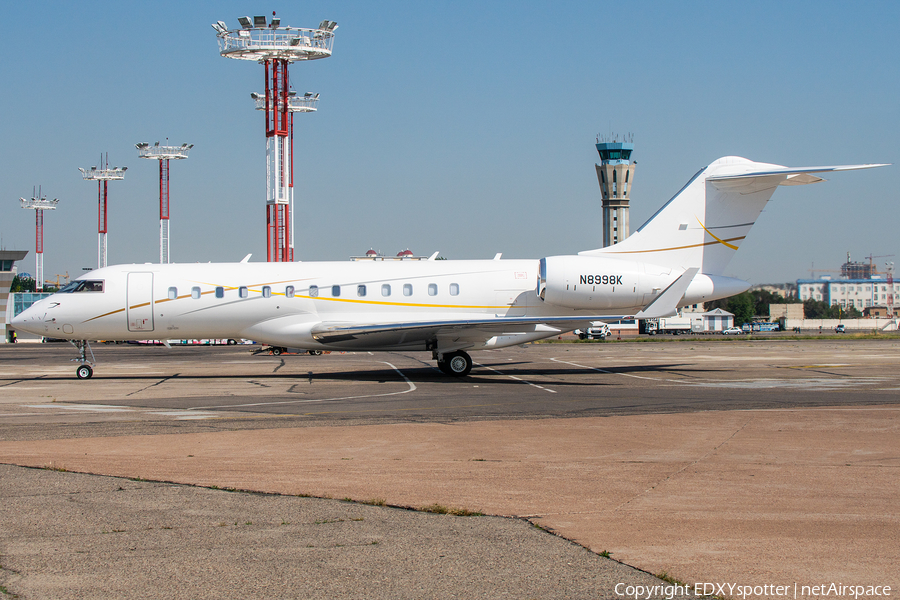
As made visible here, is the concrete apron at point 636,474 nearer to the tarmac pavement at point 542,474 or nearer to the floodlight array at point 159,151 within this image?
the tarmac pavement at point 542,474

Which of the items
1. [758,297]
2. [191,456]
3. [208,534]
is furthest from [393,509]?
[758,297]

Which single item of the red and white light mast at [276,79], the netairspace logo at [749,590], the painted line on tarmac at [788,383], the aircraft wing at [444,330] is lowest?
the painted line on tarmac at [788,383]

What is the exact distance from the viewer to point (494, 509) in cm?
726

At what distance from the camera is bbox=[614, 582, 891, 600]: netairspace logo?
498 cm

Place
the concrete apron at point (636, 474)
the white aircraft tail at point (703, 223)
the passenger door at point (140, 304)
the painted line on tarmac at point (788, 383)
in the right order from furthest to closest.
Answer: the white aircraft tail at point (703, 223) < the passenger door at point (140, 304) < the painted line on tarmac at point (788, 383) < the concrete apron at point (636, 474)

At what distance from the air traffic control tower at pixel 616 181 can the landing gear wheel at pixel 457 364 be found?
4193 inches

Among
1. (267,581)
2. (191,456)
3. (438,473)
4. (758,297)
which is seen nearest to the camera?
(267,581)

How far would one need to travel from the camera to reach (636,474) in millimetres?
8906

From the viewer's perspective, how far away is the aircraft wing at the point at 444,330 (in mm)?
21922

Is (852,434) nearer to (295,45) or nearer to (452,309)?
(452,309)

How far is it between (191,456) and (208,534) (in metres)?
4.14

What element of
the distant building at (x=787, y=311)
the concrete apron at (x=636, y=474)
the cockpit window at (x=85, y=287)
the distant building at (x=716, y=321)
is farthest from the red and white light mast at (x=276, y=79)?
the distant building at (x=787, y=311)

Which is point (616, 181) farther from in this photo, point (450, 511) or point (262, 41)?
point (450, 511)

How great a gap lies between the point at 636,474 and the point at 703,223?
17.5 m
